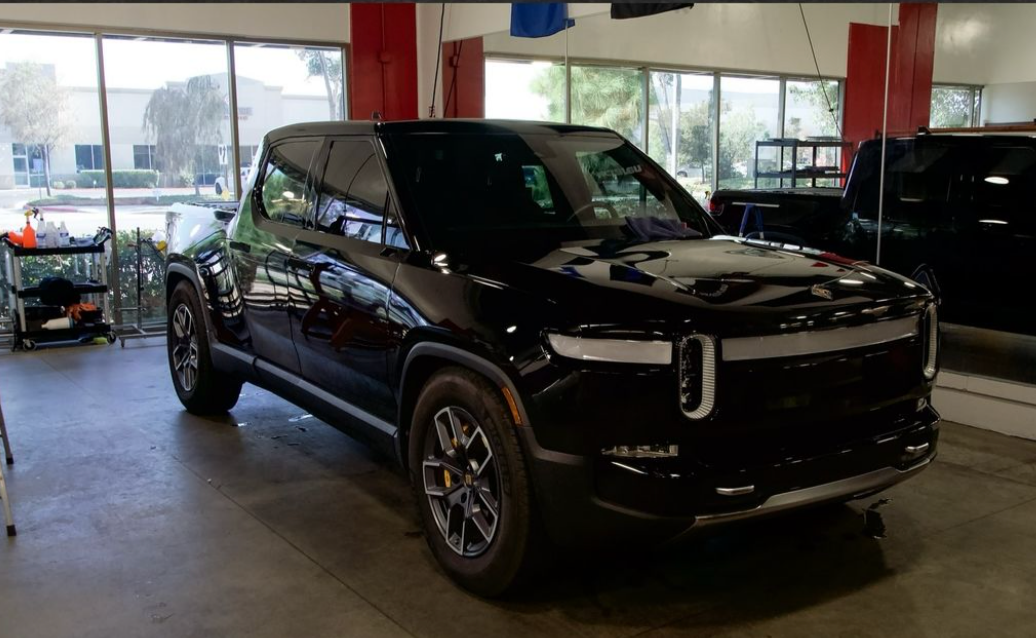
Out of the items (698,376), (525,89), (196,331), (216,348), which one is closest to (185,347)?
(196,331)

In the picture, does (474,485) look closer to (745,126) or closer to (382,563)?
(382,563)

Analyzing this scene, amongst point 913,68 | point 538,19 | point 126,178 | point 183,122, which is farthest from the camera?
point 183,122

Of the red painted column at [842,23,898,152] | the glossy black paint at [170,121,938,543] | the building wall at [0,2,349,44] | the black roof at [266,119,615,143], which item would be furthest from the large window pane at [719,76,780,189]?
the building wall at [0,2,349,44]

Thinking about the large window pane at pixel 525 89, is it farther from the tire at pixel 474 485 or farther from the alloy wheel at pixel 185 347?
the tire at pixel 474 485

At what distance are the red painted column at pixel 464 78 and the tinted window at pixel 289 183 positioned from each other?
5534 mm

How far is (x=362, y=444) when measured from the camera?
4895 millimetres

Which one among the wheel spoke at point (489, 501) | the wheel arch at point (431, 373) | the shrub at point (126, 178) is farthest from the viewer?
the shrub at point (126, 178)

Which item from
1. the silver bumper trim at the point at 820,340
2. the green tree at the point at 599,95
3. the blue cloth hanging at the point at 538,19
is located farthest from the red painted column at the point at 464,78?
the silver bumper trim at the point at 820,340

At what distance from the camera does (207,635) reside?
2969mm

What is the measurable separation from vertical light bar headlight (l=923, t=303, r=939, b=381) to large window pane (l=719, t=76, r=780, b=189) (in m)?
4.31

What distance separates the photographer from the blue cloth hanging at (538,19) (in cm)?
816

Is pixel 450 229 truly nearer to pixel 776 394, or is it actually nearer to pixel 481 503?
pixel 481 503

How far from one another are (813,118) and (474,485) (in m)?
4.98

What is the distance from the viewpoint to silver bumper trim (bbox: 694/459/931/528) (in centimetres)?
272
